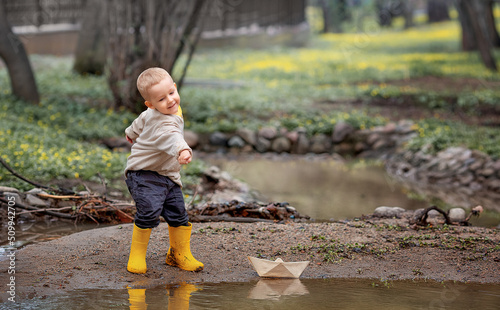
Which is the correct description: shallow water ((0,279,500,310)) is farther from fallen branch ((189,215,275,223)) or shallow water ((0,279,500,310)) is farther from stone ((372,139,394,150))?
stone ((372,139,394,150))

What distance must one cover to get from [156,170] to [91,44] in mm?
13571

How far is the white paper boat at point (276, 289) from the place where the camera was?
13.0 ft

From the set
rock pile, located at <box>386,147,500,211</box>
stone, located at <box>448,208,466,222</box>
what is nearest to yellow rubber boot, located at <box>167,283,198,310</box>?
stone, located at <box>448,208,466,222</box>

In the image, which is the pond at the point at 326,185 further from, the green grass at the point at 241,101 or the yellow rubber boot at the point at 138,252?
the yellow rubber boot at the point at 138,252

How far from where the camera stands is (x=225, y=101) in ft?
43.3

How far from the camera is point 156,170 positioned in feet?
14.0

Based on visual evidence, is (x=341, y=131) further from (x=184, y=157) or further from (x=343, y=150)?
(x=184, y=157)

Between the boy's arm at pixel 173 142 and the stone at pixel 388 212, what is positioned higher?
the boy's arm at pixel 173 142

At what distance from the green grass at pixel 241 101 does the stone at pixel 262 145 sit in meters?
0.38

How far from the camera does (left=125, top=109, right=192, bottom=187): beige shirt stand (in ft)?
13.6

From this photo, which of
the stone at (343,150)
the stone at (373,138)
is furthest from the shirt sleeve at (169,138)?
the stone at (373,138)

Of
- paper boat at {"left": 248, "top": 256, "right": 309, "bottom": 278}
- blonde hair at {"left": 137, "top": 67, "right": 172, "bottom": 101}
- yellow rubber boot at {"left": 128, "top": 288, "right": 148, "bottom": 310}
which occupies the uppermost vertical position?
blonde hair at {"left": 137, "top": 67, "right": 172, "bottom": 101}

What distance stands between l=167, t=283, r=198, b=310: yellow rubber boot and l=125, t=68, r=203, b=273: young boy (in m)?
0.30

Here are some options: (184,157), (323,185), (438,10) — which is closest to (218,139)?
(323,185)
